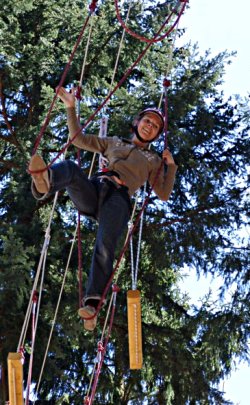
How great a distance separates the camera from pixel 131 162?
24.2 ft

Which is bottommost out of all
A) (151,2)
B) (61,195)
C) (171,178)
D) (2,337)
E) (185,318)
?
(171,178)

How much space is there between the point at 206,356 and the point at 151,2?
3988 mm

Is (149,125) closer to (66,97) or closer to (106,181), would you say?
(106,181)

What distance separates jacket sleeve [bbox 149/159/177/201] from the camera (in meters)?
7.49

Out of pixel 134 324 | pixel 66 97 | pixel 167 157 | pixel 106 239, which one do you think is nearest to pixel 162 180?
pixel 167 157

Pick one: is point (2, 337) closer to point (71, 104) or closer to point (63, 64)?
point (63, 64)

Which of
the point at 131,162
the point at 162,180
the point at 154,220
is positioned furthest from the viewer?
the point at 154,220

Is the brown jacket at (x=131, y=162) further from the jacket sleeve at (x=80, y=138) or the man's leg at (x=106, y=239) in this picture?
the man's leg at (x=106, y=239)

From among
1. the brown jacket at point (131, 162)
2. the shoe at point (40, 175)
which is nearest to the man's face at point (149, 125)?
the brown jacket at point (131, 162)

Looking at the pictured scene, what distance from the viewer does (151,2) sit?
530 inches

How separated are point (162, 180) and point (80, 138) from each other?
2.02 ft

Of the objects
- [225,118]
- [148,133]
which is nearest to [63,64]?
[225,118]

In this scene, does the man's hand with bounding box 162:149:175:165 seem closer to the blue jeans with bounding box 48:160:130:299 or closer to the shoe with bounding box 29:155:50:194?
the blue jeans with bounding box 48:160:130:299

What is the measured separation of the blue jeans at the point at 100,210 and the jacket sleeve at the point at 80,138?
0.72 ft
